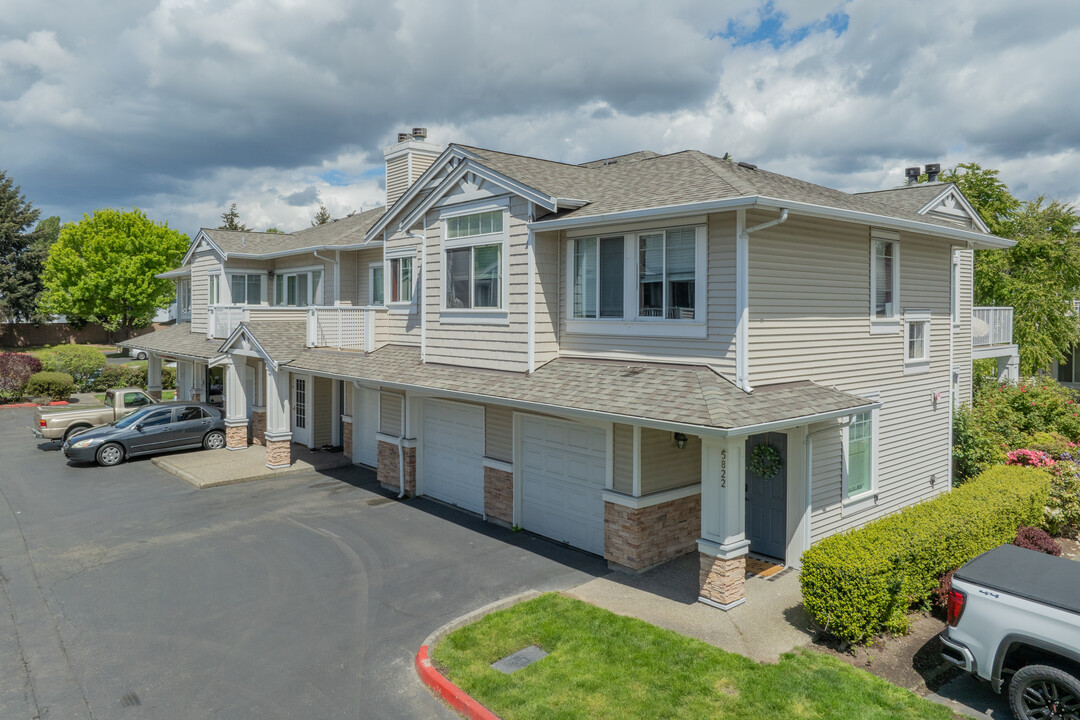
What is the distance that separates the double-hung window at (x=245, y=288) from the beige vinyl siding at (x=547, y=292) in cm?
1676

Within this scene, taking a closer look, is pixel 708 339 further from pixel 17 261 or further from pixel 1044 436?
pixel 17 261

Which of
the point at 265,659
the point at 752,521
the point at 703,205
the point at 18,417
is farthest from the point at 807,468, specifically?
the point at 18,417

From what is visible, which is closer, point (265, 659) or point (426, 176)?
point (265, 659)

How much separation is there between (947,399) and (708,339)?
8291 millimetres

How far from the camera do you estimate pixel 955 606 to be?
7.38 meters

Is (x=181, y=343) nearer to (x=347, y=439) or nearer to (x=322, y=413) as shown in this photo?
(x=322, y=413)

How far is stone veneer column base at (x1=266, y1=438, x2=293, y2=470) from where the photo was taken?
59.9 ft

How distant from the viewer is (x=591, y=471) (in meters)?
11.8

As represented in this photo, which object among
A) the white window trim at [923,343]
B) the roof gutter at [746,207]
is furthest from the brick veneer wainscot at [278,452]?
the white window trim at [923,343]

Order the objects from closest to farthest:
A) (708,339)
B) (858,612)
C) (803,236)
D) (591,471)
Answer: (858,612) < (708,339) < (803,236) < (591,471)

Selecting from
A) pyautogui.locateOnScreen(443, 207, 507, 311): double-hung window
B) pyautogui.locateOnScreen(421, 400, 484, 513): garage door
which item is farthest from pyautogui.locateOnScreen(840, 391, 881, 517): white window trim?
pyautogui.locateOnScreen(421, 400, 484, 513): garage door

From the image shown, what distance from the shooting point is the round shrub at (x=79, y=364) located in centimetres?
3647

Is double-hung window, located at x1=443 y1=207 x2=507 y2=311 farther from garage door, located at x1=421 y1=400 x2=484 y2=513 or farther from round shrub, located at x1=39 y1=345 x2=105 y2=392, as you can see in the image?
round shrub, located at x1=39 y1=345 x2=105 y2=392

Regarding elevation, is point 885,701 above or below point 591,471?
below
